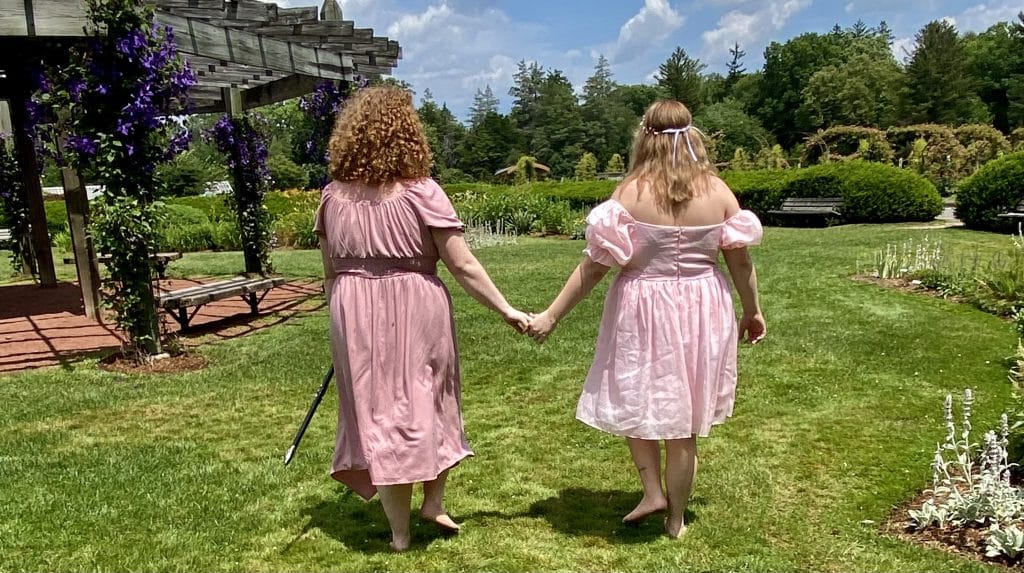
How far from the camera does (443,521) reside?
2.81 meters

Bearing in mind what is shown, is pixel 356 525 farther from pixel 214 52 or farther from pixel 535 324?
pixel 214 52

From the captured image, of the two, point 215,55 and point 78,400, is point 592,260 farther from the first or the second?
point 215,55

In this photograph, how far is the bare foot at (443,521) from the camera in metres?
2.81

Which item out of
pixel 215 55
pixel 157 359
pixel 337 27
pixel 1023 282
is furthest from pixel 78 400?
pixel 1023 282

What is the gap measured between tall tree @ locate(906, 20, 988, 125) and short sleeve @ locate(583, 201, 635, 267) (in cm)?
4834

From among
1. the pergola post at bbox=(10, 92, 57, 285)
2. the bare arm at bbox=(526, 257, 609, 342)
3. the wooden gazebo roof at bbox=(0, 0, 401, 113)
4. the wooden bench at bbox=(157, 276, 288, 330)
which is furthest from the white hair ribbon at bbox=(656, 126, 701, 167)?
the pergola post at bbox=(10, 92, 57, 285)

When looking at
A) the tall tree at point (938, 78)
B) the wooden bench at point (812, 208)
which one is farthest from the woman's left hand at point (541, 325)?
the tall tree at point (938, 78)

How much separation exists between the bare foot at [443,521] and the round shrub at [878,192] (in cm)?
1499

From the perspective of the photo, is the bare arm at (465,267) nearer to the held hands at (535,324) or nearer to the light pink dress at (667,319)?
the held hands at (535,324)

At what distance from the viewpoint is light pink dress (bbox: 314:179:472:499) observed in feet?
8.14

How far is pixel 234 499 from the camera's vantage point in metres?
3.27

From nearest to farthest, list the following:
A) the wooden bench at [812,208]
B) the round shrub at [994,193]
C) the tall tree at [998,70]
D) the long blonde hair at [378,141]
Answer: the long blonde hair at [378,141] → the round shrub at [994,193] → the wooden bench at [812,208] → the tall tree at [998,70]

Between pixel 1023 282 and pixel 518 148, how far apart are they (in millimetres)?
56728

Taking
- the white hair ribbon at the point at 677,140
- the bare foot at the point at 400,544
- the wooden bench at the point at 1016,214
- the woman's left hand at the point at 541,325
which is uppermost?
the white hair ribbon at the point at 677,140
